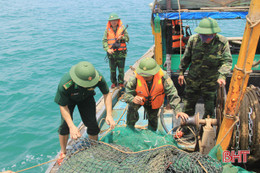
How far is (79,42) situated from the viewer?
55.3 ft

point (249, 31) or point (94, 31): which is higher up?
point (249, 31)

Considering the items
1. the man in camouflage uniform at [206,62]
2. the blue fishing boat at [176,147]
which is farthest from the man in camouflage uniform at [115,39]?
the blue fishing boat at [176,147]

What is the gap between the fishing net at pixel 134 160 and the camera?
2.56 meters

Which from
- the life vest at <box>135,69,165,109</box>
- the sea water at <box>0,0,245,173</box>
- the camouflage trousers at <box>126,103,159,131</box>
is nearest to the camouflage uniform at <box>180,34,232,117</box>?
the camouflage trousers at <box>126,103,159,131</box>

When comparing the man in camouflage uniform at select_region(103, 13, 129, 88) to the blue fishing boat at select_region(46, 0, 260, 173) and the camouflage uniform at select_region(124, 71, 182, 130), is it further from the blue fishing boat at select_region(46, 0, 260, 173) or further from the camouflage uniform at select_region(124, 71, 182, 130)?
the blue fishing boat at select_region(46, 0, 260, 173)

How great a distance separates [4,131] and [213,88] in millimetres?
6694

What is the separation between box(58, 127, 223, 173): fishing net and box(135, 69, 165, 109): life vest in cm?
70

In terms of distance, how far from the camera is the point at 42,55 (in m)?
14.1

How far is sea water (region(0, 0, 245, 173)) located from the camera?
7105mm

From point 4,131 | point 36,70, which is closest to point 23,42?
point 36,70

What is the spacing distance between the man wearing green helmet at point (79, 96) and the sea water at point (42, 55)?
3.06 m

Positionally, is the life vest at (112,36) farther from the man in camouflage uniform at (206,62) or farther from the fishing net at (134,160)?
the fishing net at (134,160)

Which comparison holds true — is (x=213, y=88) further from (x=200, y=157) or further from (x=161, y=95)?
(x=200, y=157)

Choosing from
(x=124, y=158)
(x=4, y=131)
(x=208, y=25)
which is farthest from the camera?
(x=4, y=131)
